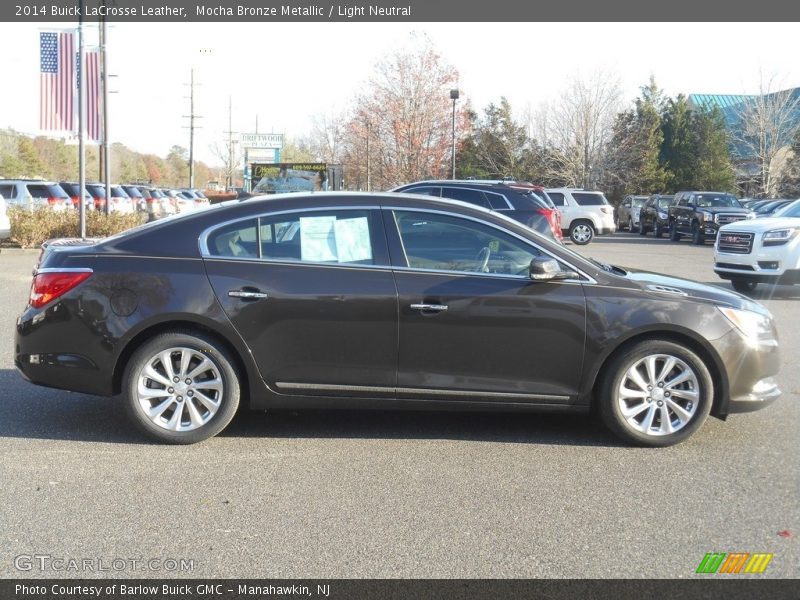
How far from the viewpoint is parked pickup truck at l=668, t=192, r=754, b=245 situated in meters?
28.1

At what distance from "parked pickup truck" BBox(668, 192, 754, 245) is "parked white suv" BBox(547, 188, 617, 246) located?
3043 millimetres

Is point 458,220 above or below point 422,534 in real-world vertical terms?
above

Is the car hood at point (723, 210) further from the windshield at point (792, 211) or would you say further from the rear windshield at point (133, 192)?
the rear windshield at point (133, 192)

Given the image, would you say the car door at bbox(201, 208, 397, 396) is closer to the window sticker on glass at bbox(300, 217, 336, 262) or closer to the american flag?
the window sticker on glass at bbox(300, 217, 336, 262)

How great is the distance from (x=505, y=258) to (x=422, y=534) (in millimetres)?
2116

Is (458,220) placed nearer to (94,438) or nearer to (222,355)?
(222,355)

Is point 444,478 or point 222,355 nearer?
point 444,478

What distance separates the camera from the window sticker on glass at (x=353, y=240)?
5.40 meters

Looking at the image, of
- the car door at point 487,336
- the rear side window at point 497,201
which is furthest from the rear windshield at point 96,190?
the car door at point 487,336

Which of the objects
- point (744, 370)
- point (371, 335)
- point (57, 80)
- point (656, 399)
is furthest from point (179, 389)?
point (57, 80)

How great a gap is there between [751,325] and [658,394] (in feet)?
2.66

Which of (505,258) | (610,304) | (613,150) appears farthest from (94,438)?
(613,150)

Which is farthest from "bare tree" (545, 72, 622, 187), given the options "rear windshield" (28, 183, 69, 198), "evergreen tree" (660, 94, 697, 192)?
"rear windshield" (28, 183, 69, 198)

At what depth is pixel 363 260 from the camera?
17.7ft
